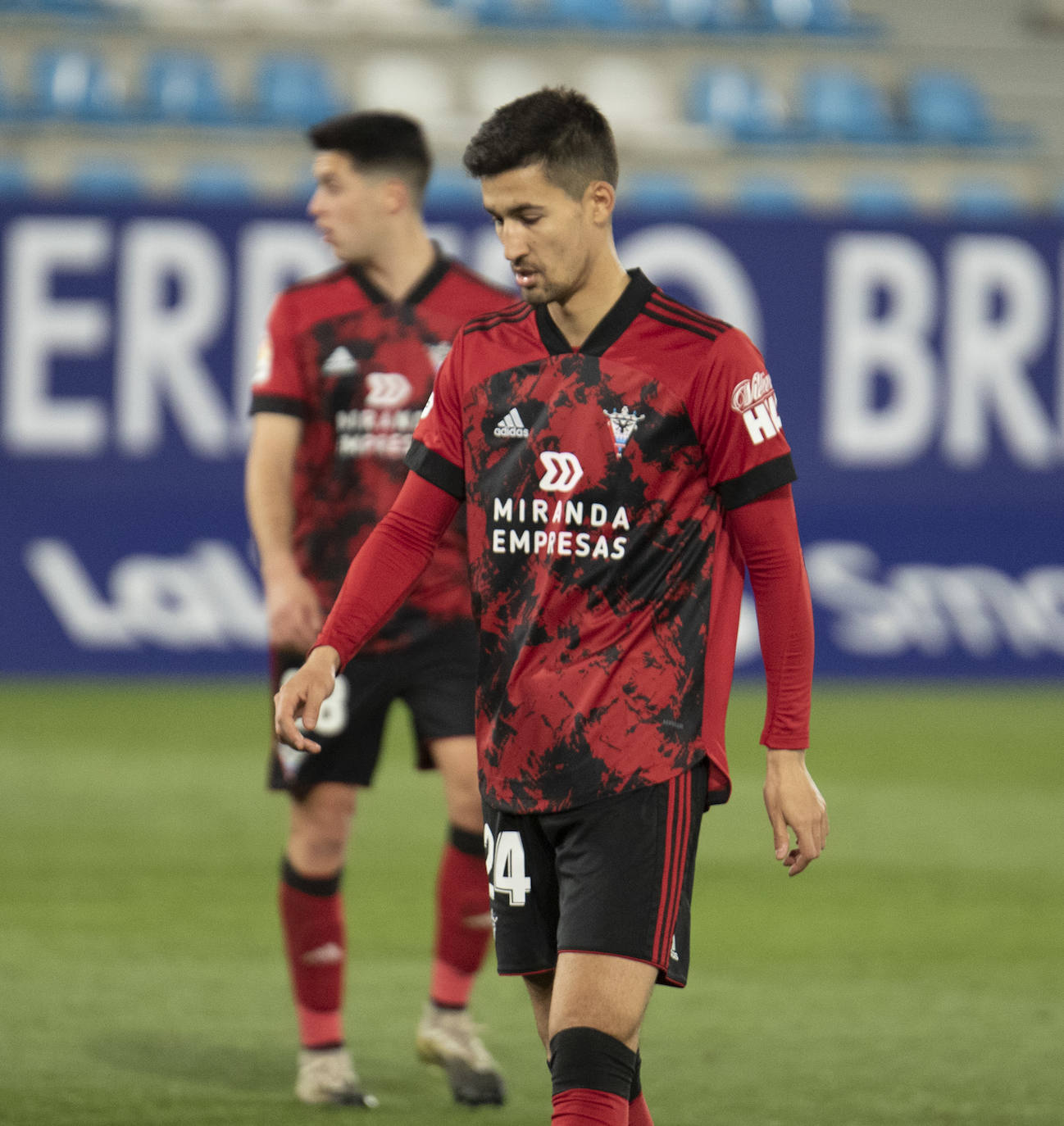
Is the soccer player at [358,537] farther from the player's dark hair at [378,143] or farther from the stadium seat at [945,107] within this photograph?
the stadium seat at [945,107]

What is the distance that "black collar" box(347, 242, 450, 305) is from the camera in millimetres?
4688

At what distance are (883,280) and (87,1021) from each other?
26.8ft

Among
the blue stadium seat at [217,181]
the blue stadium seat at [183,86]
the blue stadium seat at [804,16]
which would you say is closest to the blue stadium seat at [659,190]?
the blue stadium seat at [804,16]

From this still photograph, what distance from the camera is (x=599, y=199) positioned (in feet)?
10.3

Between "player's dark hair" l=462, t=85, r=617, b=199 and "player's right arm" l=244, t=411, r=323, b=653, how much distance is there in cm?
155

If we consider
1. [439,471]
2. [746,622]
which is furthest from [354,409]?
[746,622]

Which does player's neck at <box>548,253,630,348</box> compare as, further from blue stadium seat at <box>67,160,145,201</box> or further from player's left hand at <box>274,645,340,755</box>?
blue stadium seat at <box>67,160,145,201</box>

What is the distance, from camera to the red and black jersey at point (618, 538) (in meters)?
3.05

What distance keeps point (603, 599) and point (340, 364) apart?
5.60 ft

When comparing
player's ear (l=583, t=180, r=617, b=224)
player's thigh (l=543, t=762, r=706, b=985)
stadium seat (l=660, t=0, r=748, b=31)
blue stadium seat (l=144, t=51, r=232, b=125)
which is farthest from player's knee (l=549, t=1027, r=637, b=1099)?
stadium seat (l=660, t=0, r=748, b=31)

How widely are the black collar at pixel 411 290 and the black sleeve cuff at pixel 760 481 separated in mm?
1809

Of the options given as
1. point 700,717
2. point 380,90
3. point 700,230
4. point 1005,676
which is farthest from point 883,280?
point 700,717

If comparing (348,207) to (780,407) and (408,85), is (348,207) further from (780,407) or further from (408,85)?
(408,85)

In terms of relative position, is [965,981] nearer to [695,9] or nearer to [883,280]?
[883,280]
